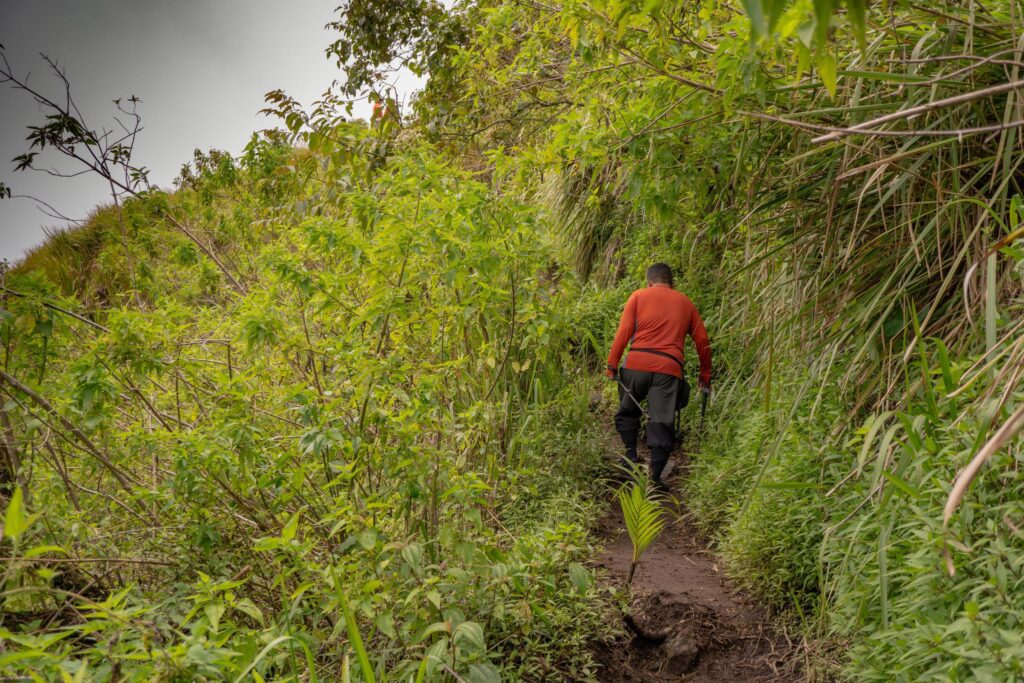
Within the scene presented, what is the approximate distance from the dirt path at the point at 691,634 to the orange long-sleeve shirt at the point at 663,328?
5.25 feet

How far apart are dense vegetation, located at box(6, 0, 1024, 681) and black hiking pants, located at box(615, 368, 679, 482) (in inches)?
18.6

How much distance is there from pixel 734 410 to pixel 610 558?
5.26 ft

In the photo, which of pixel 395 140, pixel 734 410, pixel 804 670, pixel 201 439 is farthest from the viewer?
pixel 395 140

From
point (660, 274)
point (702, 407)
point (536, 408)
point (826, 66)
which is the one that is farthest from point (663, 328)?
point (826, 66)

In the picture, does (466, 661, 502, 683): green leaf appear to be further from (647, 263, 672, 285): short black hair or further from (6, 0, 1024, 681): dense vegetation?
(647, 263, 672, 285): short black hair

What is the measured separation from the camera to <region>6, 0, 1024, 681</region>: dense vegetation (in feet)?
7.74

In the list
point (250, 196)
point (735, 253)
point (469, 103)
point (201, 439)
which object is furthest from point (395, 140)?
point (201, 439)

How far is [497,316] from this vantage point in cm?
402

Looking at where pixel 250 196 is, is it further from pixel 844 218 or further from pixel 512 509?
pixel 844 218

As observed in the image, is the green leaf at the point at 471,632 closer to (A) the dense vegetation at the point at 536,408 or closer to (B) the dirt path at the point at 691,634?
(A) the dense vegetation at the point at 536,408

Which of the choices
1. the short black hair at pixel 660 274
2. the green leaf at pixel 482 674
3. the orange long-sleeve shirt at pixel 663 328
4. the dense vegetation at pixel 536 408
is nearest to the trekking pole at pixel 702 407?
the orange long-sleeve shirt at pixel 663 328

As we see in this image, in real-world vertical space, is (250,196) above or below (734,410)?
above

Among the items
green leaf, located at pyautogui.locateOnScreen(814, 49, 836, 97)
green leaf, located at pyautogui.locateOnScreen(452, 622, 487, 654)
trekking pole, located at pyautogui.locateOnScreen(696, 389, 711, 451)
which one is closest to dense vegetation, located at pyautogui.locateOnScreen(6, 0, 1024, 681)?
green leaf, located at pyautogui.locateOnScreen(452, 622, 487, 654)

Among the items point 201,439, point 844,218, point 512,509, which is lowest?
point 512,509
